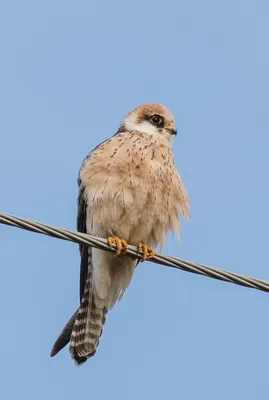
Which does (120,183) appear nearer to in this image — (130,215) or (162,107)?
(130,215)

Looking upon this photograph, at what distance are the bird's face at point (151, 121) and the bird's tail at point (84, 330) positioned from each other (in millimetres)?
1200

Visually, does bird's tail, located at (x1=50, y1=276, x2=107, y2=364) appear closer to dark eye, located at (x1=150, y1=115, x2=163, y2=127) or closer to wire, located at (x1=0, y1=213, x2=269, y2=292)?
dark eye, located at (x1=150, y1=115, x2=163, y2=127)

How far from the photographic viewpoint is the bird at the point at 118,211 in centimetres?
546

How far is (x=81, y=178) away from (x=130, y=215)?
1.48ft

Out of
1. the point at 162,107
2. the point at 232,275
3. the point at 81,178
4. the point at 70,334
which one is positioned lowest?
the point at 232,275

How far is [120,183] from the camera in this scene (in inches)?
214

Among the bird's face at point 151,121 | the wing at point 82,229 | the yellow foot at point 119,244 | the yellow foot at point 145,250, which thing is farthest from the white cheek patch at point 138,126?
the yellow foot at point 119,244

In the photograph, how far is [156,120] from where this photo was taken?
6.43 meters

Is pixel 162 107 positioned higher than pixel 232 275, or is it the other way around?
pixel 162 107

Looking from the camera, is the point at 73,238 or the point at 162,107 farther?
the point at 162,107

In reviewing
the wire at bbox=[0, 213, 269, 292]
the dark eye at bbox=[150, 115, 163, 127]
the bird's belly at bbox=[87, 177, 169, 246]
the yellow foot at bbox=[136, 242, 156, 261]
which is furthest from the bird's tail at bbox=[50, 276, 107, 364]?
the wire at bbox=[0, 213, 269, 292]

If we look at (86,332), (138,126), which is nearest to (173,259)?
(86,332)

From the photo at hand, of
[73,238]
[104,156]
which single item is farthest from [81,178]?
[73,238]

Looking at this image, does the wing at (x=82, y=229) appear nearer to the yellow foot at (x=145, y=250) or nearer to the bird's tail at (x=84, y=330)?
the bird's tail at (x=84, y=330)
